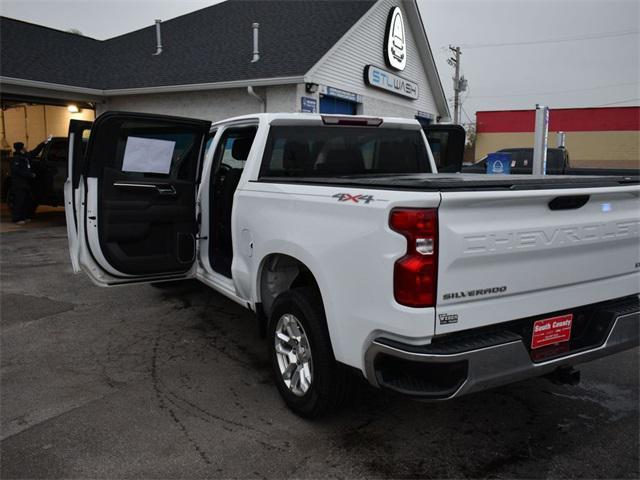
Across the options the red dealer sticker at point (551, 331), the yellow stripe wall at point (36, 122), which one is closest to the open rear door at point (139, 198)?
the red dealer sticker at point (551, 331)

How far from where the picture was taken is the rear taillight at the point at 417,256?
7.93 ft

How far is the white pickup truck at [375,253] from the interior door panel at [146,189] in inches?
0.5

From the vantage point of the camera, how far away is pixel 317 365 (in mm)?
3092

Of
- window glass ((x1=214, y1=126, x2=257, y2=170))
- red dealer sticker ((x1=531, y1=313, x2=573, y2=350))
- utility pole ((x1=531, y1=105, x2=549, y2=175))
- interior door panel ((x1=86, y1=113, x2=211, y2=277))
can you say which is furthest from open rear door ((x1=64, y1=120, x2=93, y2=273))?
utility pole ((x1=531, y1=105, x2=549, y2=175))

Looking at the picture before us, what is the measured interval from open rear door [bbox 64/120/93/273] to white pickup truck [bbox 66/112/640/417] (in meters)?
0.02

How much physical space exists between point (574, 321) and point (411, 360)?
1.22m

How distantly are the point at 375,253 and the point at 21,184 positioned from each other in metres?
12.8

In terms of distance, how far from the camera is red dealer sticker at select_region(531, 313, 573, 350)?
283 cm

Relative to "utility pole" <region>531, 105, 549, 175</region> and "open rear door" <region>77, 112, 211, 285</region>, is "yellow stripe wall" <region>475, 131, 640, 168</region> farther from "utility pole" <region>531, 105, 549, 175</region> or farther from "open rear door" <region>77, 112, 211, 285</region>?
"open rear door" <region>77, 112, 211, 285</region>

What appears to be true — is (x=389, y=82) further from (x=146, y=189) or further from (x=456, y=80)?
(x=456, y=80)

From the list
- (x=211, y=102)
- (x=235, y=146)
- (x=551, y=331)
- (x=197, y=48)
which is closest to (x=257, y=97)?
(x=211, y=102)

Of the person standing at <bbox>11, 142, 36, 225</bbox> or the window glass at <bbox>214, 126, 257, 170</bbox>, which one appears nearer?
the window glass at <bbox>214, 126, 257, 170</bbox>

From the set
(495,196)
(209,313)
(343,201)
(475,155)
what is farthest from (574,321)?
(475,155)

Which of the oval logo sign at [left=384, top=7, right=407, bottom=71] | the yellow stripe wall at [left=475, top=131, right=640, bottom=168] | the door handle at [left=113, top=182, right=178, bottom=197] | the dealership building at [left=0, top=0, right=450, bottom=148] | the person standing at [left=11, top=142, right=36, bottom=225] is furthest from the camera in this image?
the yellow stripe wall at [left=475, top=131, right=640, bottom=168]
